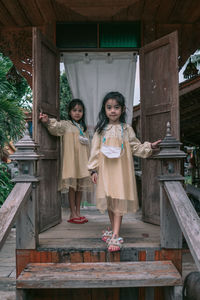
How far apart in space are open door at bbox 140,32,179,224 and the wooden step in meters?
1.19

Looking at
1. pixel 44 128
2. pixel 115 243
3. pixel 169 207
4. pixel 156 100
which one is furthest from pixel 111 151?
pixel 156 100

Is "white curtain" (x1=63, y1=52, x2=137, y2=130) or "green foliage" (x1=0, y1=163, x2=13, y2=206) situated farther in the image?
"green foliage" (x1=0, y1=163, x2=13, y2=206)

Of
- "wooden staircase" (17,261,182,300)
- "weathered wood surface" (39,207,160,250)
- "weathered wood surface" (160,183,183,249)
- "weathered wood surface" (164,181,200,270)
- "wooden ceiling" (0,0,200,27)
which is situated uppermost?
"wooden ceiling" (0,0,200,27)

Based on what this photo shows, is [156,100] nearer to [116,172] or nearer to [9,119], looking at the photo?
[116,172]

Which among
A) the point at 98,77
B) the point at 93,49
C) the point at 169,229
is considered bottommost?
the point at 169,229

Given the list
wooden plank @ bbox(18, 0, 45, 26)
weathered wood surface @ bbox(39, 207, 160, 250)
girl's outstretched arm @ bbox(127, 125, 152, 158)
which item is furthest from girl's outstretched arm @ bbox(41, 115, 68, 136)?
wooden plank @ bbox(18, 0, 45, 26)

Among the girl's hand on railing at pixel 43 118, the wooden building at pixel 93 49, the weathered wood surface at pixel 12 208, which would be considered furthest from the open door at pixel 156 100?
the weathered wood surface at pixel 12 208

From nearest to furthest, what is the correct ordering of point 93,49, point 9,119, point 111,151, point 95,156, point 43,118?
1. point 111,151
2. point 95,156
3. point 43,118
4. point 93,49
5. point 9,119

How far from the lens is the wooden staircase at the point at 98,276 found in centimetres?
209

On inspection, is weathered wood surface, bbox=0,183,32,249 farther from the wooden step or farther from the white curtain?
the white curtain

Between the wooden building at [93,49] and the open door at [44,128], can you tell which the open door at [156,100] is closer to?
the wooden building at [93,49]

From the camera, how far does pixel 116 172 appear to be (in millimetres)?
2680

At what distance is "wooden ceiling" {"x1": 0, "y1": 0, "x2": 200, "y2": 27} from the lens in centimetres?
344

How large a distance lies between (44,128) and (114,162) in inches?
39.1
